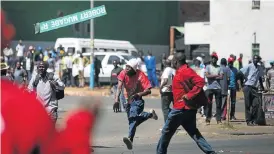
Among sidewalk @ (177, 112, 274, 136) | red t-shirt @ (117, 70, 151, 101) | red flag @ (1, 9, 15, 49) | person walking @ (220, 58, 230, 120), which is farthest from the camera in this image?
person walking @ (220, 58, 230, 120)

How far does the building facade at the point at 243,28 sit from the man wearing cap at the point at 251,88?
16.5 m

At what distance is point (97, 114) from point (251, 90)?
12654mm

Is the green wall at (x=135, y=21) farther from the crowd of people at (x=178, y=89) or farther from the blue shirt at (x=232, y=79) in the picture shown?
the blue shirt at (x=232, y=79)

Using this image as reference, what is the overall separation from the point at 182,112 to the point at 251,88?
6.48 m

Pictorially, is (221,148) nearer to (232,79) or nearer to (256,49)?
(232,79)

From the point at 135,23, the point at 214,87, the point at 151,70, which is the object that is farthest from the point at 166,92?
the point at 135,23

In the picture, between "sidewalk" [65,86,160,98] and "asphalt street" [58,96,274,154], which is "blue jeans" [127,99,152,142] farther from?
"sidewalk" [65,86,160,98]

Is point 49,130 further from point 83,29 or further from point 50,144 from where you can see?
point 83,29

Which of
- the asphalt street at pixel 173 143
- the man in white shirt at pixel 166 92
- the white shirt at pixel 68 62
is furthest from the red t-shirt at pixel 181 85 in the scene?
the white shirt at pixel 68 62

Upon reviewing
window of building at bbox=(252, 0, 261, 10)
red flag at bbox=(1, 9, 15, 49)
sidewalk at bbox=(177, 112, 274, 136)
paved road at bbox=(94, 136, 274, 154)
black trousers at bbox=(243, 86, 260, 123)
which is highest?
window of building at bbox=(252, 0, 261, 10)

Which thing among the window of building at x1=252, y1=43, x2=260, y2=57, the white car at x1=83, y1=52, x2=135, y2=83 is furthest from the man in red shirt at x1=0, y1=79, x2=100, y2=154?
the window of building at x1=252, y1=43, x2=260, y2=57

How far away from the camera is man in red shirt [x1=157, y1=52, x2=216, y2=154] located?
8.87 m

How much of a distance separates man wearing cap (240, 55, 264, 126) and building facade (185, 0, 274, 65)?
1650cm

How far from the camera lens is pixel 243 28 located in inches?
1251
